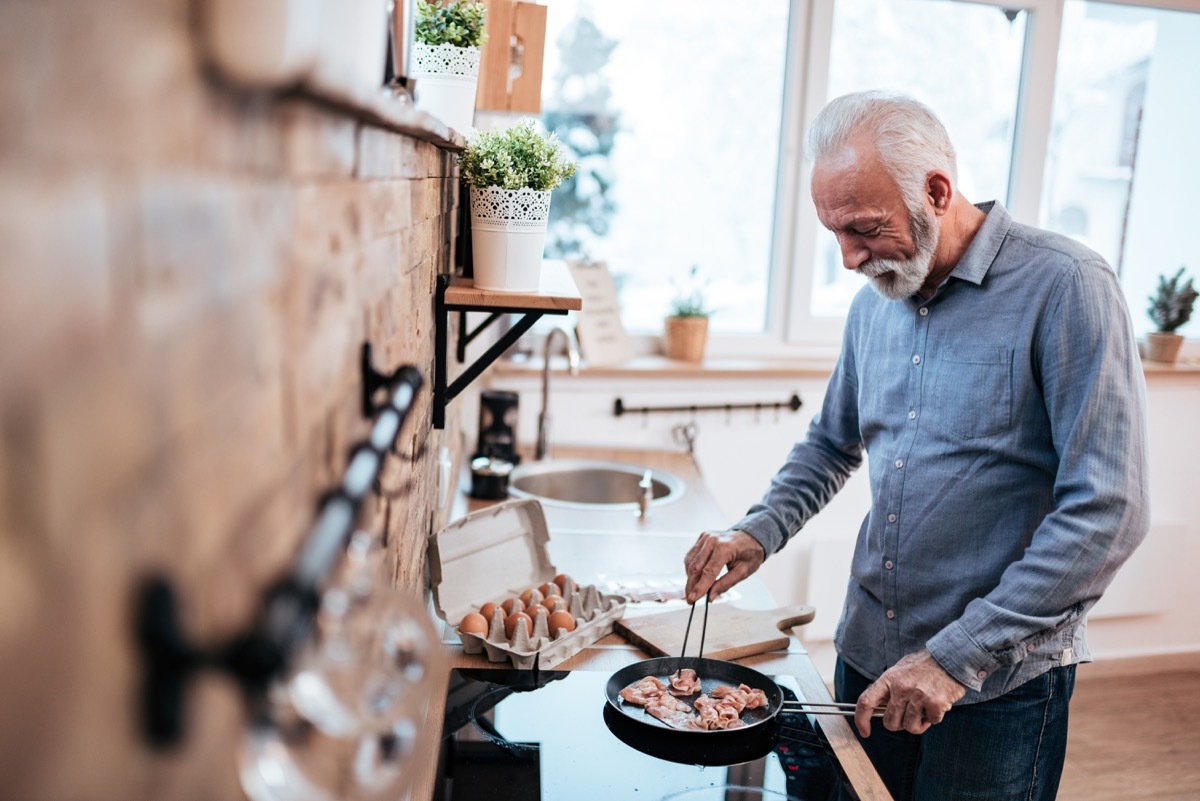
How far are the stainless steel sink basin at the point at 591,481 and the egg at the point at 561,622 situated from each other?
1.08 metres

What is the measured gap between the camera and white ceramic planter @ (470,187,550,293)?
4.78ft

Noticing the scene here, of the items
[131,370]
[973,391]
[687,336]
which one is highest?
[131,370]

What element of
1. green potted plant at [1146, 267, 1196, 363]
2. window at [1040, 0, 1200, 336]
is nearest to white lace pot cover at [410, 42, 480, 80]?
window at [1040, 0, 1200, 336]

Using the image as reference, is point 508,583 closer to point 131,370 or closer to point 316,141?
point 316,141

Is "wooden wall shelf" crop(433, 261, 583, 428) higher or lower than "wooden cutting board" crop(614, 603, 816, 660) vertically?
higher

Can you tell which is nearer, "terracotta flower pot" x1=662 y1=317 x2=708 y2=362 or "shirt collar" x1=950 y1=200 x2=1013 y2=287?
"shirt collar" x1=950 y1=200 x2=1013 y2=287

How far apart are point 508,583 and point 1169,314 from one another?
3.01 meters

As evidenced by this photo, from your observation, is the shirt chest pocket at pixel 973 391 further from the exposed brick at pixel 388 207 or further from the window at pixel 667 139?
the window at pixel 667 139

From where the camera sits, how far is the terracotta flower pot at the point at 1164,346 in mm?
3723

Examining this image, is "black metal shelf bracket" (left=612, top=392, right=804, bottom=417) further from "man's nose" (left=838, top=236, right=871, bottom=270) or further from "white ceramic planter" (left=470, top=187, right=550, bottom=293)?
"white ceramic planter" (left=470, top=187, right=550, bottom=293)

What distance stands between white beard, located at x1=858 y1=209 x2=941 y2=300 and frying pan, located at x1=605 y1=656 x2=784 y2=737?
0.65 meters

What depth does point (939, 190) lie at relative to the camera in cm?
160

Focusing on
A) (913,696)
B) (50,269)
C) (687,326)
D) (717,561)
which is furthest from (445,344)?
(687,326)

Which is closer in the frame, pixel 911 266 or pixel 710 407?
pixel 911 266
